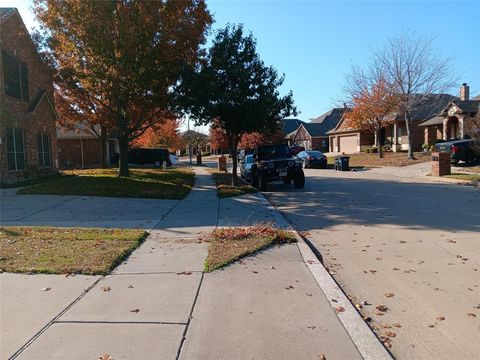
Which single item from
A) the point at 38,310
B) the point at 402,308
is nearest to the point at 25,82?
the point at 38,310

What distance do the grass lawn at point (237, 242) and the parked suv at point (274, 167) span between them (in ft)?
34.1

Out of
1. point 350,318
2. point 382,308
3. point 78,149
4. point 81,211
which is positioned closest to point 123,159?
point 81,211

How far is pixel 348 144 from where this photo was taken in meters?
56.4

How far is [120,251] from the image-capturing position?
23.2 ft

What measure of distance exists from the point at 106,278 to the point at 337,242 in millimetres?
4404

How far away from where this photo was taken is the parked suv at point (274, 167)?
1908 cm

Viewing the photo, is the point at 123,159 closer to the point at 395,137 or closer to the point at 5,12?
the point at 5,12

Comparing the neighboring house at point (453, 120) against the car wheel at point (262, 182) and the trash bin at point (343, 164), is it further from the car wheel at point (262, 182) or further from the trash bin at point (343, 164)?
the car wheel at point (262, 182)

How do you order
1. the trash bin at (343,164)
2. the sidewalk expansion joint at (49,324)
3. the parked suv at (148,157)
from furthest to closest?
the parked suv at (148,157) < the trash bin at (343,164) < the sidewalk expansion joint at (49,324)

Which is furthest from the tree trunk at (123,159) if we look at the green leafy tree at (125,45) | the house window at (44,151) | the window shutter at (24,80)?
the window shutter at (24,80)

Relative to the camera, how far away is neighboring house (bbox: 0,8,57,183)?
18.3m

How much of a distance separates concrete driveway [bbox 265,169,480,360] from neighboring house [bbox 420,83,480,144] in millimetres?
23100

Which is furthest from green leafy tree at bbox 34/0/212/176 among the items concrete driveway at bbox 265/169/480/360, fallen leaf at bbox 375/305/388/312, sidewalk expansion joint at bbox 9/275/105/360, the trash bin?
the trash bin

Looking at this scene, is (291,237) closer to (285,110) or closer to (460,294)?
(460,294)
